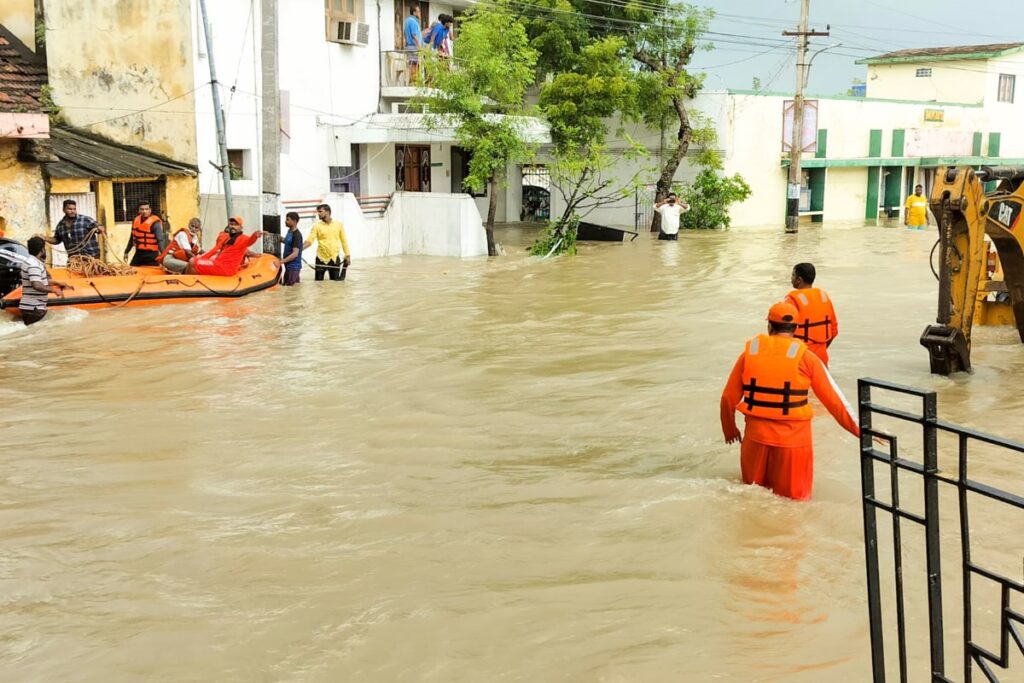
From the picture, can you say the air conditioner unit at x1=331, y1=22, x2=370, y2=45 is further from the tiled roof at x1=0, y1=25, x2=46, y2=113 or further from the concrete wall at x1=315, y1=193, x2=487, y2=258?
the tiled roof at x1=0, y1=25, x2=46, y2=113

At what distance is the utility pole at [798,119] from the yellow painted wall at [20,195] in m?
21.3

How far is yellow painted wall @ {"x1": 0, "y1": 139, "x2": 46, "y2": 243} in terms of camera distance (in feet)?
56.4

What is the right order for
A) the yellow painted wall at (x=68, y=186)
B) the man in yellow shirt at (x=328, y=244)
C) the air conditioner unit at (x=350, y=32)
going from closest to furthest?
the yellow painted wall at (x=68, y=186)
the man in yellow shirt at (x=328, y=244)
the air conditioner unit at (x=350, y=32)

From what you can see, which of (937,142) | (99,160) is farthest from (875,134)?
(99,160)

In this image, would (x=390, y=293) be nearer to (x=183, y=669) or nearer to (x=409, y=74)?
(x=409, y=74)

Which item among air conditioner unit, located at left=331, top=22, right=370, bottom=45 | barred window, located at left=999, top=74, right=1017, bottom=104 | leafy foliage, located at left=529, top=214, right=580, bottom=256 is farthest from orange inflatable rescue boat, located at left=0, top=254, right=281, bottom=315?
barred window, located at left=999, top=74, right=1017, bottom=104

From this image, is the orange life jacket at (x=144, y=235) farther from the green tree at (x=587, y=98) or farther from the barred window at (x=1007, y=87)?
the barred window at (x=1007, y=87)

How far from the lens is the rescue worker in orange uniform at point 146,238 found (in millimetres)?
17328

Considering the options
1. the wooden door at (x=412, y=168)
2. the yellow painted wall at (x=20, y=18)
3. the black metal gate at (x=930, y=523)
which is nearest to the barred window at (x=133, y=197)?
the yellow painted wall at (x=20, y=18)

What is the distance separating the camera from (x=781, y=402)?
22.1 ft

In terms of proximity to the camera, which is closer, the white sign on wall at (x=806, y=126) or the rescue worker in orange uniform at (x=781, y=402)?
the rescue worker in orange uniform at (x=781, y=402)

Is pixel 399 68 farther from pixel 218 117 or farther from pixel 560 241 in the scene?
pixel 218 117

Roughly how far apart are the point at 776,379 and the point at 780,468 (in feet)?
2.15

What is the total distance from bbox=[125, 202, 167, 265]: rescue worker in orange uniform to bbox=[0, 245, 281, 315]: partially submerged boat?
421 millimetres
